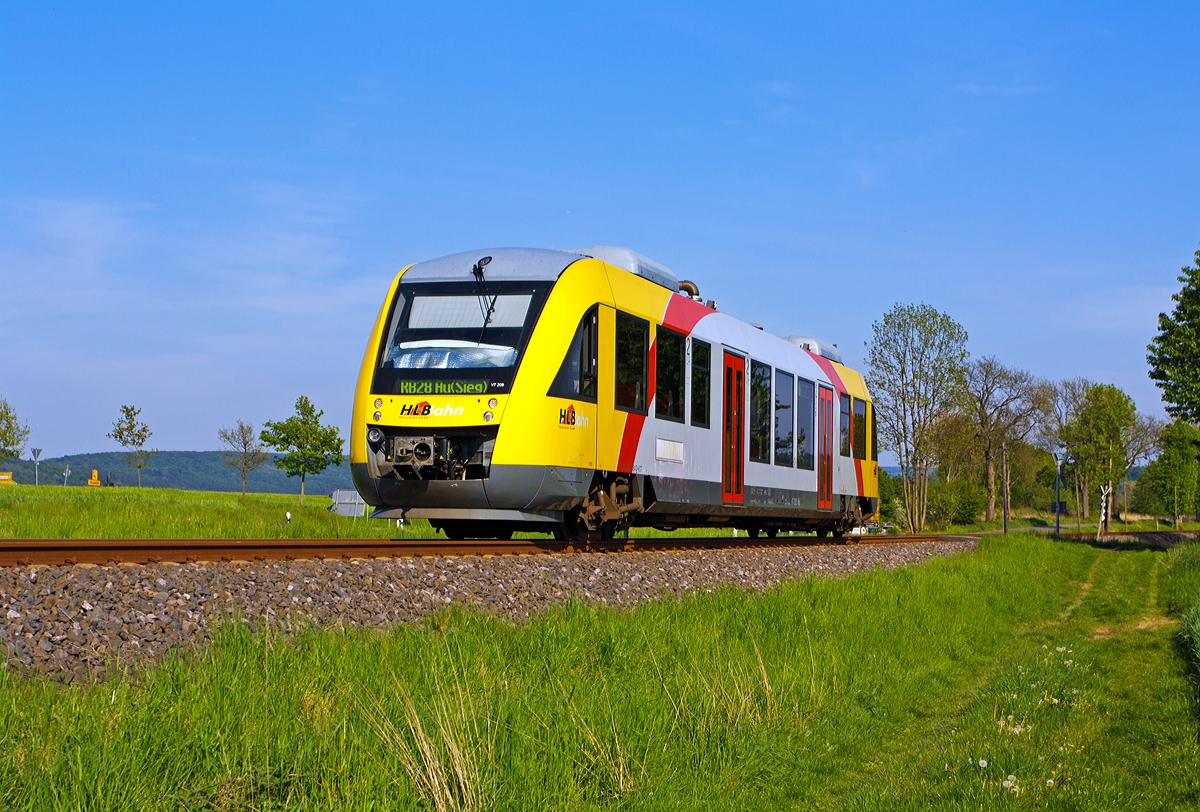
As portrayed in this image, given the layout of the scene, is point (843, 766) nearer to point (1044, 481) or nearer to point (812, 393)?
point (812, 393)

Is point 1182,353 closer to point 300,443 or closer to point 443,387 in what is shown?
point 443,387

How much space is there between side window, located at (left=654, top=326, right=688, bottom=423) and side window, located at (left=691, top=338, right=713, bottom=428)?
0.37m

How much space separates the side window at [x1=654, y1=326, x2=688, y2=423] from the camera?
15.4 meters

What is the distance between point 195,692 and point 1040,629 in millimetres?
12562

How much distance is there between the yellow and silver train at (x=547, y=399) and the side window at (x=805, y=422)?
358 cm

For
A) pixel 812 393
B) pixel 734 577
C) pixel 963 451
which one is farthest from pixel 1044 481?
pixel 734 577

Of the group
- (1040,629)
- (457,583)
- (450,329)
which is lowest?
(1040,629)

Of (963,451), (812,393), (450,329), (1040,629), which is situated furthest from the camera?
(963,451)

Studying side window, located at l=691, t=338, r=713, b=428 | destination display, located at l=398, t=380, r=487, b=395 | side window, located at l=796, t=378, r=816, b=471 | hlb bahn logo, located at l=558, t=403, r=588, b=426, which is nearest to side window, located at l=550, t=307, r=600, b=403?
hlb bahn logo, located at l=558, t=403, r=588, b=426

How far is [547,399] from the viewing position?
12.7 meters

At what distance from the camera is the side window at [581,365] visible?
42.6 feet

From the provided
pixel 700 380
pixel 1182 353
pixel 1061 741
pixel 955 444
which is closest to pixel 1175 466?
pixel 955 444

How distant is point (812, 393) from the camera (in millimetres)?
22422

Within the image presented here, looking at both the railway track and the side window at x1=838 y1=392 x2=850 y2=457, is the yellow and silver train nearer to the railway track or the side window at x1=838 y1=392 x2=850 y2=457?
the railway track
